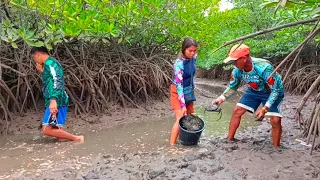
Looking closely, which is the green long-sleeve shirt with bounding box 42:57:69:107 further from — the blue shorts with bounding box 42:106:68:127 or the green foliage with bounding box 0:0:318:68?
the green foliage with bounding box 0:0:318:68

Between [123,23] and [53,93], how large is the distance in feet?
7.59

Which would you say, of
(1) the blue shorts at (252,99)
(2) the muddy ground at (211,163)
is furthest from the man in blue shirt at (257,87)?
(2) the muddy ground at (211,163)

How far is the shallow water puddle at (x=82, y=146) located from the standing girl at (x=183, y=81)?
0.42m

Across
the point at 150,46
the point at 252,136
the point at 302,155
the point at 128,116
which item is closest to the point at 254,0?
the point at 150,46

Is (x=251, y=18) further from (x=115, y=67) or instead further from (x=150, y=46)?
(x=115, y=67)

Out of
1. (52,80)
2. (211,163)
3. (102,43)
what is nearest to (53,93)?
(52,80)

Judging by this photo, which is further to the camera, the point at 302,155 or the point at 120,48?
the point at 120,48

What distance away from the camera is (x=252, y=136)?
4969mm

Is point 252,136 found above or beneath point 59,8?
beneath

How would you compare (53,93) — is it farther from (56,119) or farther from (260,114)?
(260,114)

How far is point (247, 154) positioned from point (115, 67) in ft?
12.6

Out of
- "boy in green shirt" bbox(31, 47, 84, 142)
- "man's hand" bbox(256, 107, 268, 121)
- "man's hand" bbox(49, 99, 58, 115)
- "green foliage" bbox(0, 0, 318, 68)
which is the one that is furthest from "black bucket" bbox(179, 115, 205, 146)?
"man's hand" bbox(49, 99, 58, 115)

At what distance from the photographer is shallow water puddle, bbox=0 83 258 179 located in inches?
150

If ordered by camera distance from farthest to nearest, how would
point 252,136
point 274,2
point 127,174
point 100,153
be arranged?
point 252,136 < point 100,153 < point 127,174 < point 274,2
